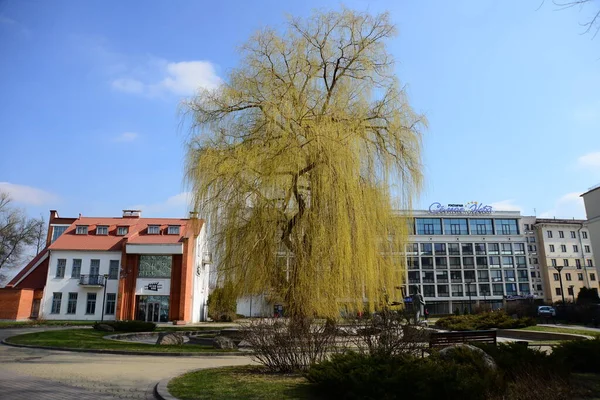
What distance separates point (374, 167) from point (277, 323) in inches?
292

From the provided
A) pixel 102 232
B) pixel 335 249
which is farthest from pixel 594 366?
pixel 102 232

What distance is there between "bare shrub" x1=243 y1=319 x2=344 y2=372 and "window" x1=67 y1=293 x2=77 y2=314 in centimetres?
3768

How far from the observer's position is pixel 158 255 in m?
41.9

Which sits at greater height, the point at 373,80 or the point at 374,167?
the point at 373,80

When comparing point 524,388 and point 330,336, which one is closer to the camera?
point 524,388

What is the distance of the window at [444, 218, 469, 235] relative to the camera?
261 feet

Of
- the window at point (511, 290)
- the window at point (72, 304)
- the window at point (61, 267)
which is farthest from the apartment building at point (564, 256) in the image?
the window at point (61, 267)

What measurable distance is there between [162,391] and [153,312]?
3618cm

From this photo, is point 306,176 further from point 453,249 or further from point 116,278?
point 453,249

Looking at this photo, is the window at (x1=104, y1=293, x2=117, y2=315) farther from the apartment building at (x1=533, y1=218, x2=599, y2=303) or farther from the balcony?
the apartment building at (x1=533, y1=218, x2=599, y2=303)

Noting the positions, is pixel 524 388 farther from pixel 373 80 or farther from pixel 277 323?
pixel 373 80

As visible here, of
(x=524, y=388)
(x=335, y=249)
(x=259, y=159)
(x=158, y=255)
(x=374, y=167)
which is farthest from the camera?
(x=158, y=255)

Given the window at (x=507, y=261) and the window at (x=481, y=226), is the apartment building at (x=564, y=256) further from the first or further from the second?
the window at (x=481, y=226)

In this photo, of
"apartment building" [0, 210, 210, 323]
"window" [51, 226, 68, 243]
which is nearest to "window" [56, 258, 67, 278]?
"apartment building" [0, 210, 210, 323]
